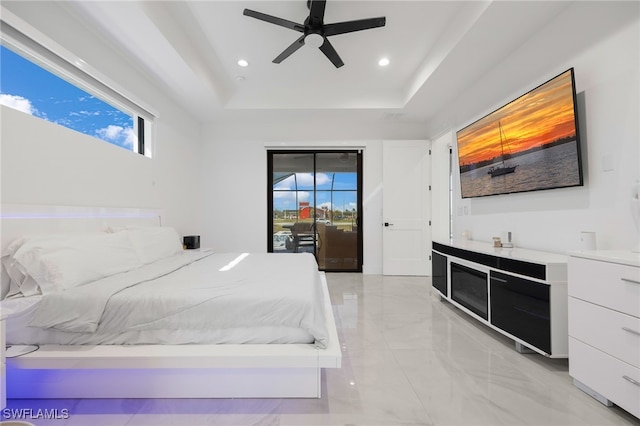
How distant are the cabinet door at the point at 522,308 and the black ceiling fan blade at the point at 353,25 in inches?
93.1

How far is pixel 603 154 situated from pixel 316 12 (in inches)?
95.0

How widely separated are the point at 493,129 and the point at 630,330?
206cm

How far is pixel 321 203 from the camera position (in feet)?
15.9

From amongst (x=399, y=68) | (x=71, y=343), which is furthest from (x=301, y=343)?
(x=399, y=68)

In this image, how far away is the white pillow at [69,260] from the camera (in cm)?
154

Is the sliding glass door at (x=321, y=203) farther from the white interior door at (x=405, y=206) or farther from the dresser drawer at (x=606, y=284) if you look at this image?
the dresser drawer at (x=606, y=284)

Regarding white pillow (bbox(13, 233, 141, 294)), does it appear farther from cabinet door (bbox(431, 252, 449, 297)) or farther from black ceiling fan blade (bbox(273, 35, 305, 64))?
cabinet door (bbox(431, 252, 449, 297))

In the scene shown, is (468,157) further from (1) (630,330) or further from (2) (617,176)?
(1) (630,330)

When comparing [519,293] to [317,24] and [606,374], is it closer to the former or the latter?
[606,374]

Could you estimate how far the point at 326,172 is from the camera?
15.8 feet

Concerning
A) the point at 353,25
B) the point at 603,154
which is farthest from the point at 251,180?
the point at 603,154

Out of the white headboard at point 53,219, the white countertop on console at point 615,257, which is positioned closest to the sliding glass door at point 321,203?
the white headboard at point 53,219

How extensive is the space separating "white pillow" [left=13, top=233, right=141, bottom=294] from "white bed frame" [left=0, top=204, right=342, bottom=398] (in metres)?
0.38

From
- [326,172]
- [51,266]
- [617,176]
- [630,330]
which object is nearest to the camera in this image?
[630,330]
